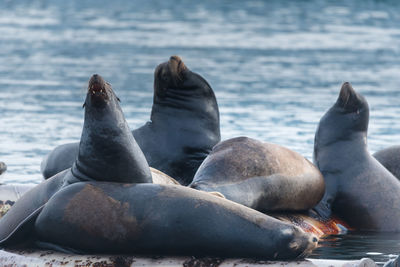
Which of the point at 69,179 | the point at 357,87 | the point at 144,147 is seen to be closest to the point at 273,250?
the point at 69,179

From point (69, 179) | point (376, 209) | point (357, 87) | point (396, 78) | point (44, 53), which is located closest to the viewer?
point (69, 179)

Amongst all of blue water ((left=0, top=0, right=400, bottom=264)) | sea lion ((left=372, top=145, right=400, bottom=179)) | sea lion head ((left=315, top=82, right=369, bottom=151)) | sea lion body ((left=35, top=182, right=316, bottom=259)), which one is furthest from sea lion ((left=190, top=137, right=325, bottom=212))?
blue water ((left=0, top=0, right=400, bottom=264))

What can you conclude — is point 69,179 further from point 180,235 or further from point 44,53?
point 44,53

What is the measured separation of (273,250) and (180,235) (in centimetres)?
61

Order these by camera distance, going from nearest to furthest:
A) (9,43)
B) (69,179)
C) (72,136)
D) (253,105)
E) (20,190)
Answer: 1. (69,179)
2. (20,190)
3. (72,136)
4. (253,105)
5. (9,43)

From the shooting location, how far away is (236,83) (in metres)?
23.2

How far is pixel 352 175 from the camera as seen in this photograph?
8867 mm

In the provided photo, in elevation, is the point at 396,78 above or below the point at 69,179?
below

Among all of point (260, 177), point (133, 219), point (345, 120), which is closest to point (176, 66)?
point (345, 120)

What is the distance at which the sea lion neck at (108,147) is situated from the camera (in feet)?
21.5

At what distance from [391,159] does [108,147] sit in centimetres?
452

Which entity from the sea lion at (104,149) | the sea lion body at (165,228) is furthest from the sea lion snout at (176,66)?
the sea lion body at (165,228)

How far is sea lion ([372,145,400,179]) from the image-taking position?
10148mm

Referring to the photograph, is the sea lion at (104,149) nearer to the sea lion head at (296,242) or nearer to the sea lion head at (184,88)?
the sea lion head at (296,242)
